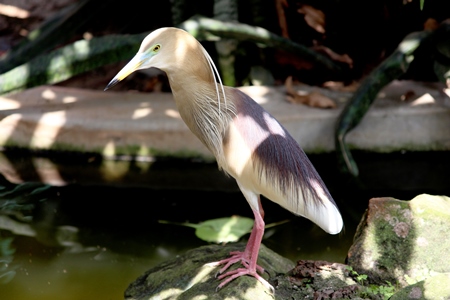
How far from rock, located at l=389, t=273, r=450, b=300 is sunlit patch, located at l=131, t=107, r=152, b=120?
2891 millimetres

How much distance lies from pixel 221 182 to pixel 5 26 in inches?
120

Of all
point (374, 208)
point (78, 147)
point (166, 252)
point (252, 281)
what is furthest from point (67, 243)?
point (374, 208)

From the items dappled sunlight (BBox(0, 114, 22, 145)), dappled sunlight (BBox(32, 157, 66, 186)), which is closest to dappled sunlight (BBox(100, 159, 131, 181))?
dappled sunlight (BBox(32, 157, 66, 186))

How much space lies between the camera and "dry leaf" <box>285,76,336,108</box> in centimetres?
518

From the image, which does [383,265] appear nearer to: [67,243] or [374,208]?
[374,208]

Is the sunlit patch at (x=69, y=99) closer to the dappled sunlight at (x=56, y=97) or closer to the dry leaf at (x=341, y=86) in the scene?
the dappled sunlight at (x=56, y=97)

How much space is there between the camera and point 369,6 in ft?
20.3

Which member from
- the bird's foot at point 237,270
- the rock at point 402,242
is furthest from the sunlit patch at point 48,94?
the rock at point 402,242

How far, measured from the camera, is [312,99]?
206 inches

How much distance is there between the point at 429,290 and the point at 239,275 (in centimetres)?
80

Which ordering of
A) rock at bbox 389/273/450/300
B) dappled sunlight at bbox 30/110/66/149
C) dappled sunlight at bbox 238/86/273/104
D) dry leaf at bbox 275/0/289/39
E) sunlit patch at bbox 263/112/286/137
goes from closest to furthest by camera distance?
rock at bbox 389/273/450/300, sunlit patch at bbox 263/112/286/137, dappled sunlight at bbox 30/110/66/149, dappled sunlight at bbox 238/86/273/104, dry leaf at bbox 275/0/289/39

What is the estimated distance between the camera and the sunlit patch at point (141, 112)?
510 centimetres

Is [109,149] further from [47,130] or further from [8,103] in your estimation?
[8,103]

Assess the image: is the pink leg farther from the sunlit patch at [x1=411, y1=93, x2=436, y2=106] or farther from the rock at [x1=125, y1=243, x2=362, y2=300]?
the sunlit patch at [x1=411, y1=93, x2=436, y2=106]
